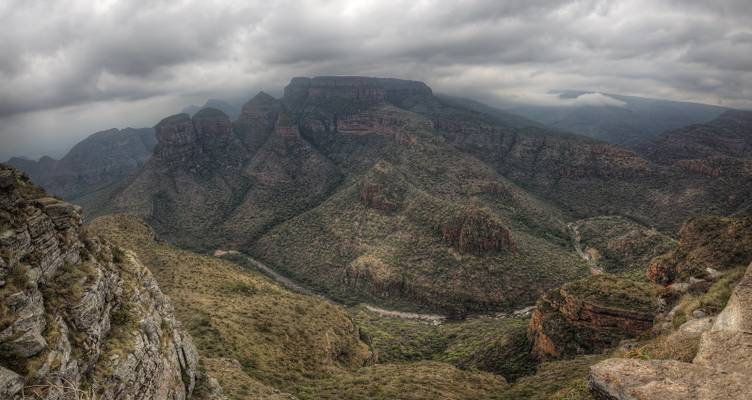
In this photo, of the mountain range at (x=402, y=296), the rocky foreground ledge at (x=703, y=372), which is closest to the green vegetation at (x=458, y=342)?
the mountain range at (x=402, y=296)

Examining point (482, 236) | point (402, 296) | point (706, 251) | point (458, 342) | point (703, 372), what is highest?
point (703, 372)

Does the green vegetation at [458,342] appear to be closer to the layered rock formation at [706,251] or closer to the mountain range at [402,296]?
the mountain range at [402,296]

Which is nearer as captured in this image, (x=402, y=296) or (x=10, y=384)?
(x=10, y=384)

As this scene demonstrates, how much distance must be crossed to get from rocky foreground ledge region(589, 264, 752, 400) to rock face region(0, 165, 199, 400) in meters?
24.7

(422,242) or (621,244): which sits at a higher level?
(422,242)

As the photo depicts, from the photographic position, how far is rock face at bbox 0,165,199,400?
1770 cm

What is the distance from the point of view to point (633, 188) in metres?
190

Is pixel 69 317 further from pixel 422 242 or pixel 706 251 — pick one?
pixel 422 242

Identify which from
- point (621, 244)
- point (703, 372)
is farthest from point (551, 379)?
point (621, 244)

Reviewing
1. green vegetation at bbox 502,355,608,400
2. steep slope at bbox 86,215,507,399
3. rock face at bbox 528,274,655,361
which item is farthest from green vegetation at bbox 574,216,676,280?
steep slope at bbox 86,215,507,399

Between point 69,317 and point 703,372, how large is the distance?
3319cm

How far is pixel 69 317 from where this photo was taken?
21.6 m

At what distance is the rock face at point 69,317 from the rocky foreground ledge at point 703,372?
2470cm

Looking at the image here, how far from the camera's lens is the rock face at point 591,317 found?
5866 centimetres
